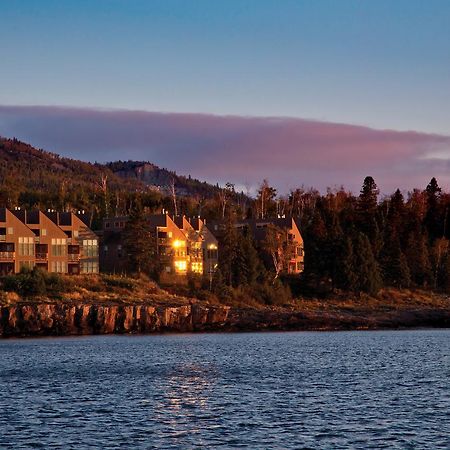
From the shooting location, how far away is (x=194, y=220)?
14512 cm

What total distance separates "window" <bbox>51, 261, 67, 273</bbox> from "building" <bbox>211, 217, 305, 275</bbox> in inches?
1080

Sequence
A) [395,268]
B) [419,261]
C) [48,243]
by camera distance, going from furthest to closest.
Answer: [419,261] < [395,268] < [48,243]

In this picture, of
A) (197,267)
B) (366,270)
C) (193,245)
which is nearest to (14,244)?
(193,245)

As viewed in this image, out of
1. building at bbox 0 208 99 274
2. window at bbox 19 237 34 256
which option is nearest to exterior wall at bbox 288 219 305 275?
building at bbox 0 208 99 274

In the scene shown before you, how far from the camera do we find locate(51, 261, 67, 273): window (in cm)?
12812

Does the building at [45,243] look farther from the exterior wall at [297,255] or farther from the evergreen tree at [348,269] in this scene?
the evergreen tree at [348,269]

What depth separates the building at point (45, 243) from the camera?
12331cm

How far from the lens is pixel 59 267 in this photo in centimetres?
12862

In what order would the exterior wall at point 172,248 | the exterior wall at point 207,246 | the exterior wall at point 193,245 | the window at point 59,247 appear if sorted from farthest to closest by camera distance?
the exterior wall at point 207,246 → the exterior wall at point 193,245 → the exterior wall at point 172,248 → the window at point 59,247

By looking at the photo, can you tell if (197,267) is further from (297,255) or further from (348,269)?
(348,269)

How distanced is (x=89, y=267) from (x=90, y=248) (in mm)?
2924

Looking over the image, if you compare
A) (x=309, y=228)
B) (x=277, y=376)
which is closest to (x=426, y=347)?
(x=277, y=376)

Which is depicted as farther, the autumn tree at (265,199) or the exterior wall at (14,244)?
the autumn tree at (265,199)

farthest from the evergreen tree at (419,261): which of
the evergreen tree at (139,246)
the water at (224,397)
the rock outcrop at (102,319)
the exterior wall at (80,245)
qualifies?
the water at (224,397)
